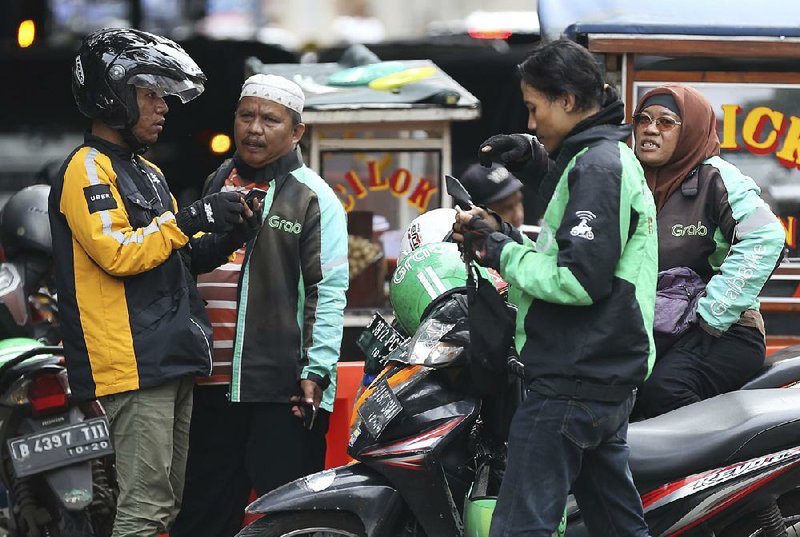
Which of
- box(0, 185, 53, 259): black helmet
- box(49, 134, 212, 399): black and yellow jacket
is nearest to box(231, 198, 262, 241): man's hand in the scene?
box(49, 134, 212, 399): black and yellow jacket

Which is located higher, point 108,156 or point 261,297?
point 108,156

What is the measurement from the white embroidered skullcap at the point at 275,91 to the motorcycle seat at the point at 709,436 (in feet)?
5.43

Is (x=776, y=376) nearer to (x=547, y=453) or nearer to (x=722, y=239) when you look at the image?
(x=722, y=239)

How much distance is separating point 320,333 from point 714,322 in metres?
1.34

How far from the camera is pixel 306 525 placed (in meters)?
4.07

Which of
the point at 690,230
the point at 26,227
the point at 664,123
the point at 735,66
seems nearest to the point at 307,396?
the point at 690,230

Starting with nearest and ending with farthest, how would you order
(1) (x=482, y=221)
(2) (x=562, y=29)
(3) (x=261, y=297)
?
(1) (x=482, y=221) < (3) (x=261, y=297) < (2) (x=562, y=29)

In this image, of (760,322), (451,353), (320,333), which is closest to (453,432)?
(451,353)

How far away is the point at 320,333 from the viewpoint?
4625 mm

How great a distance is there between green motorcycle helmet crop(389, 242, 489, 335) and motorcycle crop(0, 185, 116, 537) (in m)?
1.22

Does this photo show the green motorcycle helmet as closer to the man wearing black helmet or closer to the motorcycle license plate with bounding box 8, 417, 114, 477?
the man wearing black helmet

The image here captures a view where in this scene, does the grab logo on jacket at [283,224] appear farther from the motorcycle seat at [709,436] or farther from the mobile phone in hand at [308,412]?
the motorcycle seat at [709,436]

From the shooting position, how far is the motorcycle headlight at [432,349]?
402 centimetres

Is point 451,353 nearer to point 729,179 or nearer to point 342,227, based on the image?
point 342,227
